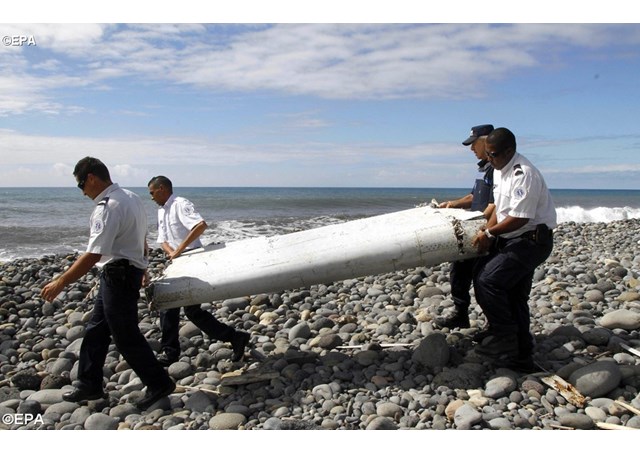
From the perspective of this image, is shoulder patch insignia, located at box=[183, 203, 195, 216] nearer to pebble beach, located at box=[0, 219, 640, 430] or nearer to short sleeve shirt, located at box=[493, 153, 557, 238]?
pebble beach, located at box=[0, 219, 640, 430]

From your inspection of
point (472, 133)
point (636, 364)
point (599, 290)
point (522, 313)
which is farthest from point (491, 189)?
point (599, 290)

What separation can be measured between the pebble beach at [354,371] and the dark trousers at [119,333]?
224 millimetres

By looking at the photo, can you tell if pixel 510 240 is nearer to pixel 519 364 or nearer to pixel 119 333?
pixel 519 364

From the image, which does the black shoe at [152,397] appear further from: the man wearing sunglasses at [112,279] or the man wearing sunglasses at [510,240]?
the man wearing sunglasses at [510,240]

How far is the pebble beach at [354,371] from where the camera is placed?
3.80m

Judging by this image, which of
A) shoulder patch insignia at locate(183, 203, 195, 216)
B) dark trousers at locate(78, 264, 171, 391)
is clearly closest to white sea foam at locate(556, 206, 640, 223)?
shoulder patch insignia at locate(183, 203, 195, 216)

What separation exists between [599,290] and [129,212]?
588 cm

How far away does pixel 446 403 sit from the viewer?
3922 mm

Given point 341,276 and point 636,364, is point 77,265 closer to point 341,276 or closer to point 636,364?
point 341,276

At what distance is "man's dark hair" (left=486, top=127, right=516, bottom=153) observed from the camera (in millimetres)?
4117

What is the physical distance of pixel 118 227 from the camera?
12.8 ft

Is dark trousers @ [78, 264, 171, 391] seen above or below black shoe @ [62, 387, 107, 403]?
above

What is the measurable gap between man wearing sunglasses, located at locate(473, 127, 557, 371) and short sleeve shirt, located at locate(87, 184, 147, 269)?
2.73 metres

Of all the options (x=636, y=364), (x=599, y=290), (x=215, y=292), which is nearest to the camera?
(x=636, y=364)
